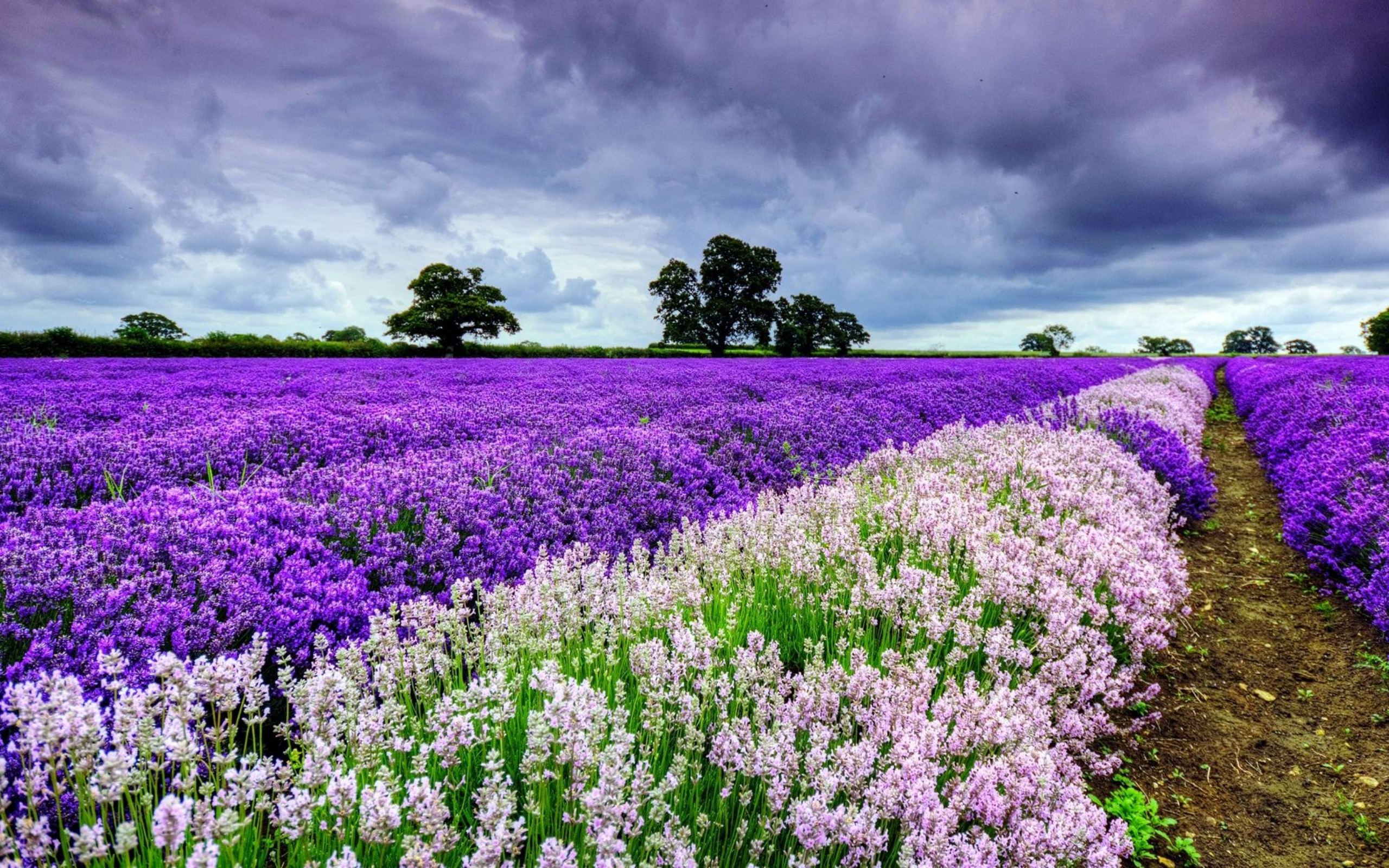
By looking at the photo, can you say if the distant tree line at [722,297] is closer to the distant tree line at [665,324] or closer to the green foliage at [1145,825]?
the distant tree line at [665,324]

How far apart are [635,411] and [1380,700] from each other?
26.0 ft

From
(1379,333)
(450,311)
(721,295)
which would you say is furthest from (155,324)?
(1379,333)

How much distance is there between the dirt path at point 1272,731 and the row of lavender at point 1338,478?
0.34 metres

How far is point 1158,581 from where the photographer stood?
12.0 feet

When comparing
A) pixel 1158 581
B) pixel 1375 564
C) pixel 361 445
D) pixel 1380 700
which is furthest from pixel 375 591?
pixel 1375 564

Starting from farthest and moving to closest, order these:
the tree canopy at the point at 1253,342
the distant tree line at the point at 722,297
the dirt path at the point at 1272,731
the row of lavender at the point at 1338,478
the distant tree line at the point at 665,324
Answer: the tree canopy at the point at 1253,342, the distant tree line at the point at 722,297, the distant tree line at the point at 665,324, the row of lavender at the point at 1338,478, the dirt path at the point at 1272,731

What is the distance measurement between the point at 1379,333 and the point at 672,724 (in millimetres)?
91481

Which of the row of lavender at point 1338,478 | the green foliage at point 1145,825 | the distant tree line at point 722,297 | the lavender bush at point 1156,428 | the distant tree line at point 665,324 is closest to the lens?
the green foliage at point 1145,825

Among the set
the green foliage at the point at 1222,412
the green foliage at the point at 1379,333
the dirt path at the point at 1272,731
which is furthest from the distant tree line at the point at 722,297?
the green foliage at the point at 1379,333

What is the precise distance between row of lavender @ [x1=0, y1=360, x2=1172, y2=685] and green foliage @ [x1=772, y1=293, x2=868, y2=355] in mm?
39443

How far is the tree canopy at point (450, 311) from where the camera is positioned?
132ft

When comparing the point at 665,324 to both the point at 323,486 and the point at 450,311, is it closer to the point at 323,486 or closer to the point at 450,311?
the point at 450,311

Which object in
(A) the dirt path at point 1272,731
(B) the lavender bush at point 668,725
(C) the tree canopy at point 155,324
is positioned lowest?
(A) the dirt path at point 1272,731

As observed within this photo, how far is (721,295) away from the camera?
47594 millimetres
